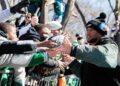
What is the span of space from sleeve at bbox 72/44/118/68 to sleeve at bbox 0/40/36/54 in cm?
58

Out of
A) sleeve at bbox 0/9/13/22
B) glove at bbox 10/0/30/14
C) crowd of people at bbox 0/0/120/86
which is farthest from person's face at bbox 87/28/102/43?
sleeve at bbox 0/9/13/22

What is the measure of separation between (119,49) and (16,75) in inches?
84.3

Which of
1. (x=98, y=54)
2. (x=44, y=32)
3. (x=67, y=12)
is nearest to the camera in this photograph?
(x=98, y=54)

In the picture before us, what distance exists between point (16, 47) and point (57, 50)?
0.47 m

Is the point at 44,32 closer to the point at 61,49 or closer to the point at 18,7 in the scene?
the point at 18,7

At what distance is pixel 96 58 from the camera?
6434mm

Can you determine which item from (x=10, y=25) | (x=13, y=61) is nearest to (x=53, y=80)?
(x=10, y=25)

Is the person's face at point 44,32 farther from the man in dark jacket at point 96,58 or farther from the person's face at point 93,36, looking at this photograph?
the person's face at point 93,36

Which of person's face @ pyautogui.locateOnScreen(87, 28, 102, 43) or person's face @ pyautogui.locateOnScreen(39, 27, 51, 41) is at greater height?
person's face @ pyautogui.locateOnScreen(39, 27, 51, 41)

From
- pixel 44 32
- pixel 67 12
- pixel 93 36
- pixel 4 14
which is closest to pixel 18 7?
pixel 4 14

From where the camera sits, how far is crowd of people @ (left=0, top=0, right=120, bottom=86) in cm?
616

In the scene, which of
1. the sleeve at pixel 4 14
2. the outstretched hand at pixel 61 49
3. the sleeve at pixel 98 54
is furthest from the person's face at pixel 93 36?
the sleeve at pixel 4 14

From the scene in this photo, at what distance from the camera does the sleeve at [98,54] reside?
6379 millimetres

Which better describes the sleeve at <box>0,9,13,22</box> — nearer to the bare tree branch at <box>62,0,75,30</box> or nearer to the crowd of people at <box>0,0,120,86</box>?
the crowd of people at <box>0,0,120,86</box>
